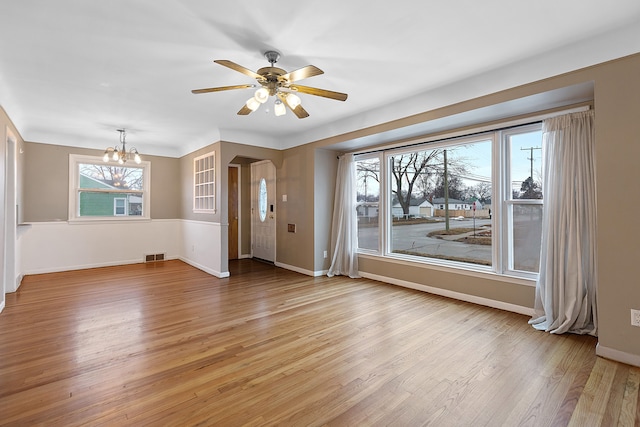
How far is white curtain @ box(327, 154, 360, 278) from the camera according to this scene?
523 centimetres

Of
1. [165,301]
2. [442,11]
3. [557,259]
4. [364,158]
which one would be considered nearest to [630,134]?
[557,259]

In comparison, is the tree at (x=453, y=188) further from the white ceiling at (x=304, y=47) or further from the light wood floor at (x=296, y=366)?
the light wood floor at (x=296, y=366)

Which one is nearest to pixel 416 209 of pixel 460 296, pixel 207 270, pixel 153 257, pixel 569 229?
pixel 460 296

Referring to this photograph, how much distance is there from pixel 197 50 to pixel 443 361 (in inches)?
129

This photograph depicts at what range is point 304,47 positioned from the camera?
2557 mm

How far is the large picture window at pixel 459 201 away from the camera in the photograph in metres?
3.47

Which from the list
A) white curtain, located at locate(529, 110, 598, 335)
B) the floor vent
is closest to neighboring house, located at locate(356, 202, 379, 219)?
white curtain, located at locate(529, 110, 598, 335)

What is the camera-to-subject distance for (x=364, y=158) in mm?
5230

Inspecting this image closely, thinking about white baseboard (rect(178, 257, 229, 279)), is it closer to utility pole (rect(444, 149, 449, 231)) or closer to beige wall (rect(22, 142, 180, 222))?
beige wall (rect(22, 142, 180, 222))

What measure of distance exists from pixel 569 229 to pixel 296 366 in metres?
2.86

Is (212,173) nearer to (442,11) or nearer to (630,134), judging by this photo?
(442,11)

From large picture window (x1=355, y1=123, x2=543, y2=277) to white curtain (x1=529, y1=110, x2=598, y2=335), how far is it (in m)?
0.32

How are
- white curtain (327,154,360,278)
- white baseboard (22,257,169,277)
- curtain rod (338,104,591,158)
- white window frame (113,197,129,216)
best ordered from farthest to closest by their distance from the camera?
1. white window frame (113,197,129,216)
2. white baseboard (22,257,169,277)
3. white curtain (327,154,360,278)
4. curtain rod (338,104,591,158)

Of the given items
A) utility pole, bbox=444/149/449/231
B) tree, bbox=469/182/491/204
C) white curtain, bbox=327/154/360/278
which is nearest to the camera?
tree, bbox=469/182/491/204
